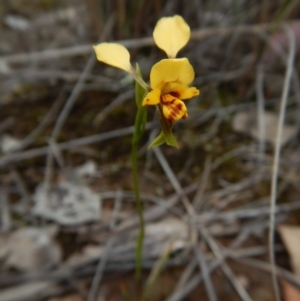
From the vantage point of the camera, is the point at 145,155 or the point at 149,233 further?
the point at 145,155

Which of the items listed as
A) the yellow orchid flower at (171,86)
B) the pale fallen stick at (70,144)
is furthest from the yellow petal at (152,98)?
the pale fallen stick at (70,144)

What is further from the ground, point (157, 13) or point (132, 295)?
point (157, 13)

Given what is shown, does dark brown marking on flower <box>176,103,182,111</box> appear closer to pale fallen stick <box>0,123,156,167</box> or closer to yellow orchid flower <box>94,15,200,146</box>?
yellow orchid flower <box>94,15,200,146</box>

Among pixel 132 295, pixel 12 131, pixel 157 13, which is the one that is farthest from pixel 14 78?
pixel 132 295

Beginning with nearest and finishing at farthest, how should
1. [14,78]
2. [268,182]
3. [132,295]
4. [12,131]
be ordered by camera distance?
[132,295]
[268,182]
[12,131]
[14,78]

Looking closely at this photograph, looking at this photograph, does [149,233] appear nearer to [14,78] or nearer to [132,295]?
[132,295]

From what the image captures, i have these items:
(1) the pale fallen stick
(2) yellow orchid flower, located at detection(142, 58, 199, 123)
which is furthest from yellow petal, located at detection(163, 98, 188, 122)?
(1) the pale fallen stick

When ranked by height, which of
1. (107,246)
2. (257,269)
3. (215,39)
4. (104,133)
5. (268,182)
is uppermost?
(215,39)

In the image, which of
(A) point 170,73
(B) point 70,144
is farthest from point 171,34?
(B) point 70,144
